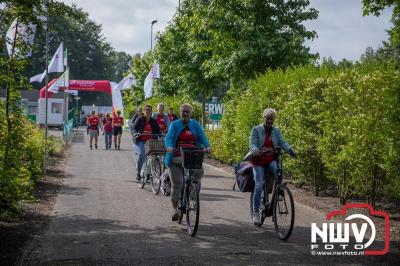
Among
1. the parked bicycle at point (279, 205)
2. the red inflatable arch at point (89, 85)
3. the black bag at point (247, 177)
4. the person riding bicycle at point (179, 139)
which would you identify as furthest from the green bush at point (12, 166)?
the red inflatable arch at point (89, 85)

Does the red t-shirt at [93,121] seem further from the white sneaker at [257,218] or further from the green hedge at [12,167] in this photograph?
the white sneaker at [257,218]

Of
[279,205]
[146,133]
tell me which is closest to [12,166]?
[279,205]

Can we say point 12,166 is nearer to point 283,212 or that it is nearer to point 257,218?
point 257,218

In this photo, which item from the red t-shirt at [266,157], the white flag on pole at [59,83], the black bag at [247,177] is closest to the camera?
the red t-shirt at [266,157]

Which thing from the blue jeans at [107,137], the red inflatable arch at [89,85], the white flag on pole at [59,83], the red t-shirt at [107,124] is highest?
the red inflatable arch at [89,85]

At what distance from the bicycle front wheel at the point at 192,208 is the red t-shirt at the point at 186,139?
2.35ft

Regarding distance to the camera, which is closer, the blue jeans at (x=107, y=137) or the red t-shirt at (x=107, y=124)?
the red t-shirt at (x=107, y=124)

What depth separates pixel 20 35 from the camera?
32.4ft

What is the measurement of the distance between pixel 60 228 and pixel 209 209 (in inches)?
117

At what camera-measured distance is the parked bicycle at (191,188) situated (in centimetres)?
840

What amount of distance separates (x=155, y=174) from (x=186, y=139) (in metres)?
4.41

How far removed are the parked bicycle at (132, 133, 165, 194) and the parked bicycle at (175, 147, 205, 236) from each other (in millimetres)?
3996

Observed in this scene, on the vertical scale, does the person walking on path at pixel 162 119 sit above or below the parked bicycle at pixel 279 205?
above

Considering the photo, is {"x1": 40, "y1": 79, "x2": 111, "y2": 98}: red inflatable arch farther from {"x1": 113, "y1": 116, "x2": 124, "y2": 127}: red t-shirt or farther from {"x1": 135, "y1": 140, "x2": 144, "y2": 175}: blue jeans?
{"x1": 135, "y1": 140, "x2": 144, "y2": 175}: blue jeans
